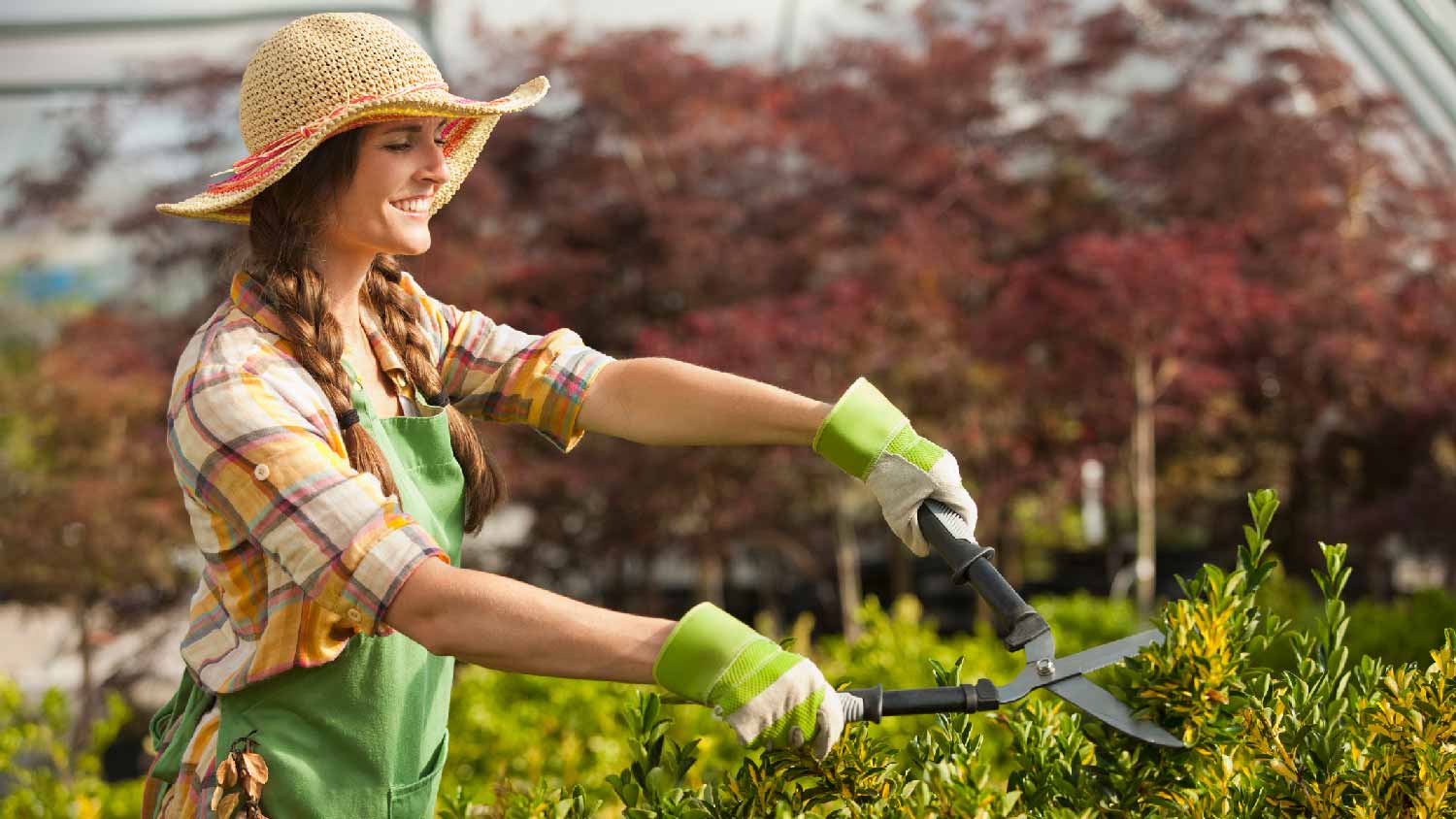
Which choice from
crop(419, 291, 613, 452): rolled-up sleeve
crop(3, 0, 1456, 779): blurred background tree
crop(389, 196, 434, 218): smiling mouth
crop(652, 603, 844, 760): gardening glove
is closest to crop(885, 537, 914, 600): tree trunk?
crop(3, 0, 1456, 779): blurred background tree

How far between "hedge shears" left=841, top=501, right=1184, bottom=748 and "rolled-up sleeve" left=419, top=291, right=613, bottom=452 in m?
0.49

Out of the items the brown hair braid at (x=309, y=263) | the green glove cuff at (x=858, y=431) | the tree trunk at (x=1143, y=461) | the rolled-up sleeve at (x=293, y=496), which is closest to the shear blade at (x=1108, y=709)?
the green glove cuff at (x=858, y=431)

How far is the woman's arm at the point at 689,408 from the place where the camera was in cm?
171

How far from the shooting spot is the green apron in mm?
1574

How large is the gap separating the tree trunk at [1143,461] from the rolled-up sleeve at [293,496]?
589 cm

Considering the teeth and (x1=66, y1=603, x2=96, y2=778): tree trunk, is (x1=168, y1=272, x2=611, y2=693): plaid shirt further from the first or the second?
(x1=66, y1=603, x2=96, y2=778): tree trunk

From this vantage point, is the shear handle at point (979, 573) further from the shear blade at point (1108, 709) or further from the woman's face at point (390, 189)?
the woman's face at point (390, 189)

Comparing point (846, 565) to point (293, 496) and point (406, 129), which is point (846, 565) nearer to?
point (406, 129)

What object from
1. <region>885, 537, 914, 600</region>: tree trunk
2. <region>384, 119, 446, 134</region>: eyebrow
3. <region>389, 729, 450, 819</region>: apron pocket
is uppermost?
<region>384, 119, 446, 134</region>: eyebrow

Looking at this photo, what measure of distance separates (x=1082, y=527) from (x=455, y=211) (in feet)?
17.1

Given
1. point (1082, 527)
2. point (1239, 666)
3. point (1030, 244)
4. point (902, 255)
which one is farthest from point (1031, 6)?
point (1239, 666)

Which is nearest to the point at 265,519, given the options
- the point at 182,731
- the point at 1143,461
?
the point at 182,731

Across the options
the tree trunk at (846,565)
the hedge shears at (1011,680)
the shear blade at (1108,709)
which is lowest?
the tree trunk at (846,565)

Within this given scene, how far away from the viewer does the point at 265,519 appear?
1421mm
